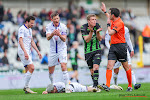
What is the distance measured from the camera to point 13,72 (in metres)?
19.2

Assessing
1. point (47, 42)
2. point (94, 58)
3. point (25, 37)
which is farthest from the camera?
point (47, 42)

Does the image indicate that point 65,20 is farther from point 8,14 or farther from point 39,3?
point 39,3

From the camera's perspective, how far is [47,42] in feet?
83.7

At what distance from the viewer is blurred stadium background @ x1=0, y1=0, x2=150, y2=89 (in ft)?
63.5

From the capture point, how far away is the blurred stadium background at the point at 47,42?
19350mm

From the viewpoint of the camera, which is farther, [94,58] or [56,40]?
[56,40]

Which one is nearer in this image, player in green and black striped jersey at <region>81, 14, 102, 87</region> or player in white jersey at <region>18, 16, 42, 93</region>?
player in green and black striped jersey at <region>81, 14, 102, 87</region>

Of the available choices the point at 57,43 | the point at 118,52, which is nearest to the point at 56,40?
the point at 57,43

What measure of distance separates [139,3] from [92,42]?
3039 cm

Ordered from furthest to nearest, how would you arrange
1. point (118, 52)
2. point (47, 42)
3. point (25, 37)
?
point (47, 42), point (25, 37), point (118, 52)

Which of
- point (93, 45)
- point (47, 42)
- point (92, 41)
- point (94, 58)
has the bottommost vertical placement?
point (94, 58)

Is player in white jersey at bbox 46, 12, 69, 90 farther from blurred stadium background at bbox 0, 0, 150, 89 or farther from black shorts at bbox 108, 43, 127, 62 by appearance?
blurred stadium background at bbox 0, 0, 150, 89

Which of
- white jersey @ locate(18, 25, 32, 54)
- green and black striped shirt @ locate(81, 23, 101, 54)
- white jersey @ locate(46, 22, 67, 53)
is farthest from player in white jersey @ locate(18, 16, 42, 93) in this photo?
green and black striped shirt @ locate(81, 23, 101, 54)

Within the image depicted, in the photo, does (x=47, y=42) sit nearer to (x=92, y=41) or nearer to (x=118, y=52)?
(x=92, y=41)
